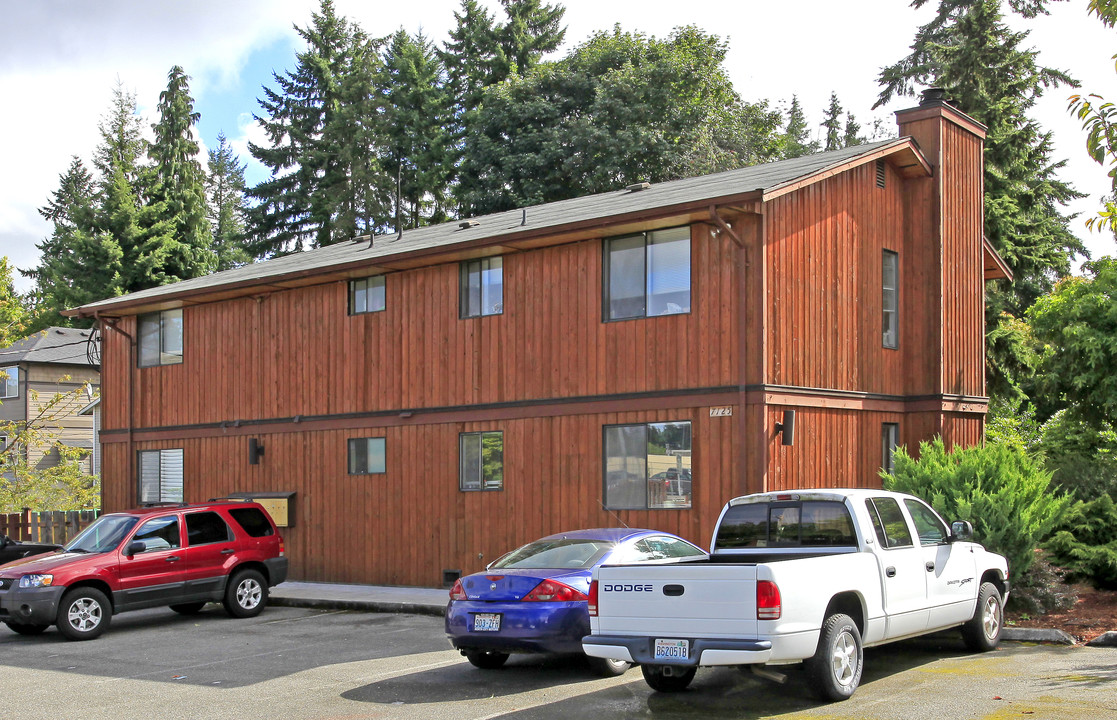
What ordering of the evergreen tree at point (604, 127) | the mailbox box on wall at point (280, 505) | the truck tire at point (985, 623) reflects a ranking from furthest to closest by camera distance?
the evergreen tree at point (604, 127)
the mailbox box on wall at point (280, 505)
the truck tire at point (985, 623)

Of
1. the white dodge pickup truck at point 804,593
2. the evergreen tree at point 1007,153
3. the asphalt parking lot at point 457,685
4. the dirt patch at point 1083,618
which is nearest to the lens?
the white dodge pickup truck at point 804,593

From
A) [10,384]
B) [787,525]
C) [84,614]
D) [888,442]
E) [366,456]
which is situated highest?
[10,384]

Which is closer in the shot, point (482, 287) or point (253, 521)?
point (253, 521)

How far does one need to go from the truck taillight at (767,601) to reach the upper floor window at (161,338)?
727 inches

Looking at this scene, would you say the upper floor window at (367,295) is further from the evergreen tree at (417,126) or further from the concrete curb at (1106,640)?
the evergreen tree at (417,126)

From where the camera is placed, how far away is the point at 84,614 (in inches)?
577

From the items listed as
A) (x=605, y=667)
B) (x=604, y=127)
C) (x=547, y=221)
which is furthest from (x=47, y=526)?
(x=604, y=127)

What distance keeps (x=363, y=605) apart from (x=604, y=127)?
24.6 meters

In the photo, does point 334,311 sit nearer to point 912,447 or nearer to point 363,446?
point 363,446

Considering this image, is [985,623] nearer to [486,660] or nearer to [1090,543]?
[1090,543]

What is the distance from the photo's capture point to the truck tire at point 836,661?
882 centimetres

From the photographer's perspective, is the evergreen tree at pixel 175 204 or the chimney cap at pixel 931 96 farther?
the evergreen tree at pixel 175 204

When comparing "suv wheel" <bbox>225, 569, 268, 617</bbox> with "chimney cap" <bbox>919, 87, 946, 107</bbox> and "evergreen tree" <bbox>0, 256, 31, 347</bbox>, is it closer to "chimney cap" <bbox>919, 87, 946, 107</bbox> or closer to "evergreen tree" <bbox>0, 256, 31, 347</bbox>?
"chimney cap" <bbox>919, 87, 946, 107</bbox>

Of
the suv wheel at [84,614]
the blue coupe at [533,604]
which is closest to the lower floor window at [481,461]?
the suv wheel at [84,614]
